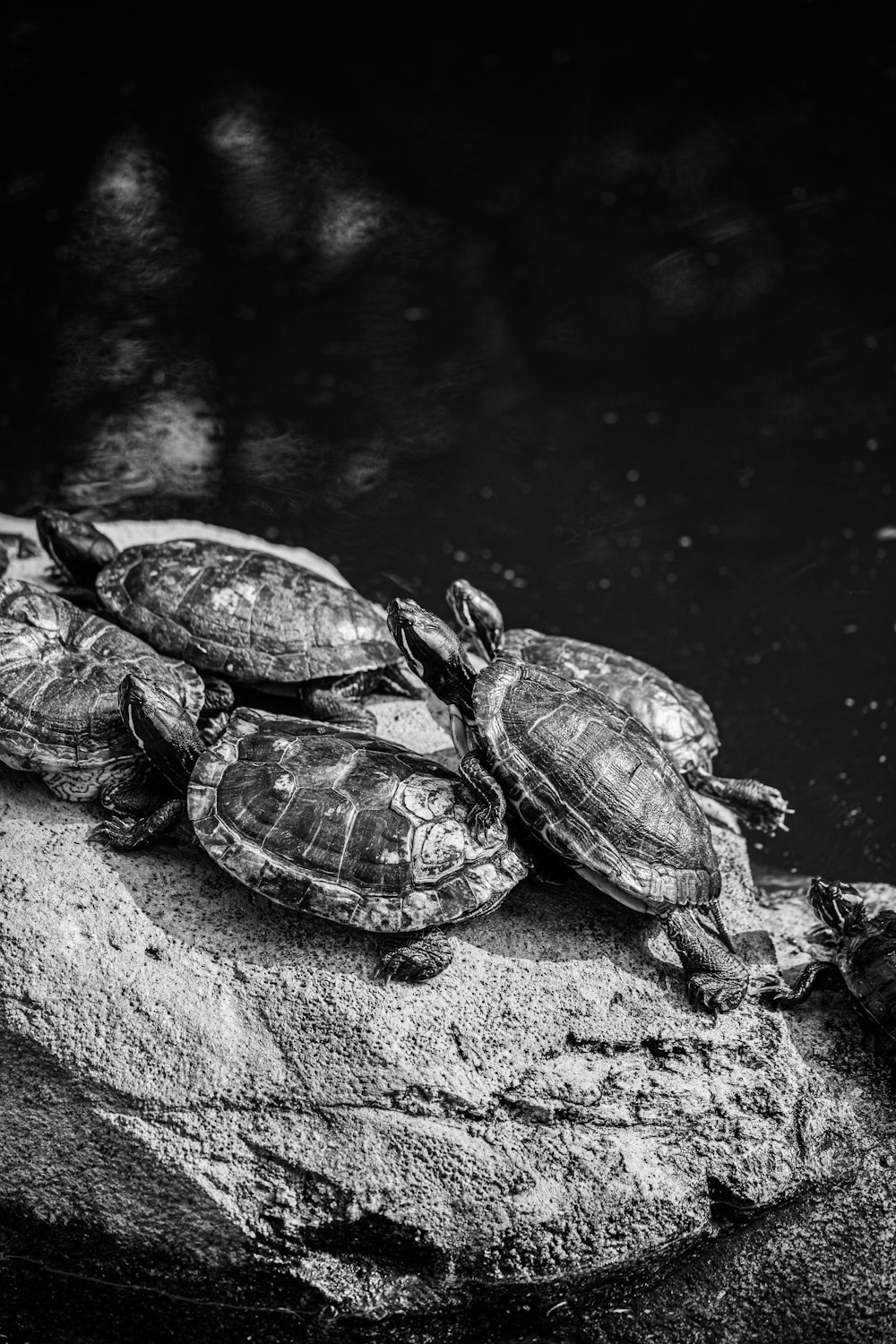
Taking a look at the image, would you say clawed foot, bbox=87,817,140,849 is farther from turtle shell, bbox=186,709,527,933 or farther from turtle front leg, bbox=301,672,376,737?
turtle front leg, bbox=301,672,376,737

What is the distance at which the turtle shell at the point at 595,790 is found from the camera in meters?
4.52

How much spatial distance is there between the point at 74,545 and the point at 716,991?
13.1 feet

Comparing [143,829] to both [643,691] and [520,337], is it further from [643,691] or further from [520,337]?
[520,337]

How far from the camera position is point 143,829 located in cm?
469

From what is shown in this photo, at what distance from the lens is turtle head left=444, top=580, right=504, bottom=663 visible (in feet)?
18.9

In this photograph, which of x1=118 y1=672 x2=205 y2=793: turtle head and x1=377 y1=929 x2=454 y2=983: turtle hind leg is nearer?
x1=377 y1=929 x2=454 y2=983: turtle hind leg

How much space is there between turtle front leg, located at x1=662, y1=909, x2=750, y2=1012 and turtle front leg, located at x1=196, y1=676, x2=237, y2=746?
85.6 inches

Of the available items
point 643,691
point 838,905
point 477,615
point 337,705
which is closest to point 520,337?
point 477,615

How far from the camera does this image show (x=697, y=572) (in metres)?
7.36

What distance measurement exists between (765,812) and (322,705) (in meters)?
2.21

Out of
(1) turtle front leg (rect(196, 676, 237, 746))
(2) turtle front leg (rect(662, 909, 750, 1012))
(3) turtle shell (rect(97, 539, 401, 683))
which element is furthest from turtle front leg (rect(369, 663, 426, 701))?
(2) turtle front leg (rect(662, 909, 750, 1012))

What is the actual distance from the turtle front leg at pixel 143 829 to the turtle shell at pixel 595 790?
4.19ft

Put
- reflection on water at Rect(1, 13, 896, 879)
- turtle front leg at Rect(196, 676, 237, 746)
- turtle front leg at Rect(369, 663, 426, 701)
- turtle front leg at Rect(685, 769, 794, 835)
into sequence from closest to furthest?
turtle front leg at Rect(196, 676, 237, 746), turtle front leg at Rect(685, 769, 794, 835), turtle front leg at Rect(369, 663, 426, 701), reflection on water at Rect(1, 13, 896, 879)

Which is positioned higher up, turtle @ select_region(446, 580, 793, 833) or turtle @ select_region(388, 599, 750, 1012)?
turtle @ select_region(388, 599, 750, 1012)
